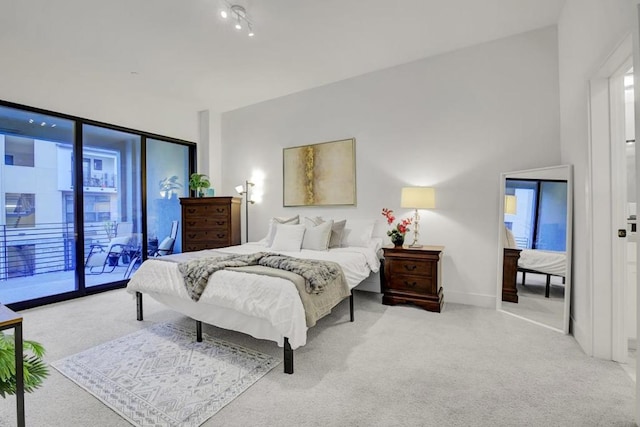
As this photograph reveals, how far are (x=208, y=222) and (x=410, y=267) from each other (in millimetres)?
3212

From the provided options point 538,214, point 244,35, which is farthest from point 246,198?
point 538,214

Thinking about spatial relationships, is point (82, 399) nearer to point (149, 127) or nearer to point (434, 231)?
point (434, 231)

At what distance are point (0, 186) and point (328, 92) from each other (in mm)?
4194

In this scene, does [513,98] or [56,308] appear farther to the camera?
[56,308]

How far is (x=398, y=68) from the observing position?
377 cm

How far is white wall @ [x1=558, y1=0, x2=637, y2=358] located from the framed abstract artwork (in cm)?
236

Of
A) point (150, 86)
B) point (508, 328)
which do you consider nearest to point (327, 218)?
point (508, 328)

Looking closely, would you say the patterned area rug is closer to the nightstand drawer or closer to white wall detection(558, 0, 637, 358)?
the nightstand drawer

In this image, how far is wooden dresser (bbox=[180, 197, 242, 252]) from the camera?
4617 millimetres

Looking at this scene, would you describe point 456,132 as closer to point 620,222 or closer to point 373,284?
point 620,222

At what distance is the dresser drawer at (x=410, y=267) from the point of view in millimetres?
3172

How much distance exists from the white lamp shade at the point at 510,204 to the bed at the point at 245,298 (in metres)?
1.67

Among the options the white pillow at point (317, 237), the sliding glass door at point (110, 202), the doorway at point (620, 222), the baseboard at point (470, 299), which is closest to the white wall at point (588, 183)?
the doorway at point (620, 222)

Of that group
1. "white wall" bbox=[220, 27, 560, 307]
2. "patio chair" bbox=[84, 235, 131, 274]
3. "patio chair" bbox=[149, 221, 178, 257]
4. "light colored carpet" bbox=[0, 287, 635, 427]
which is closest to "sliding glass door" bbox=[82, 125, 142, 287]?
"patio chair" bbox=[84, 235, 131, 274]
